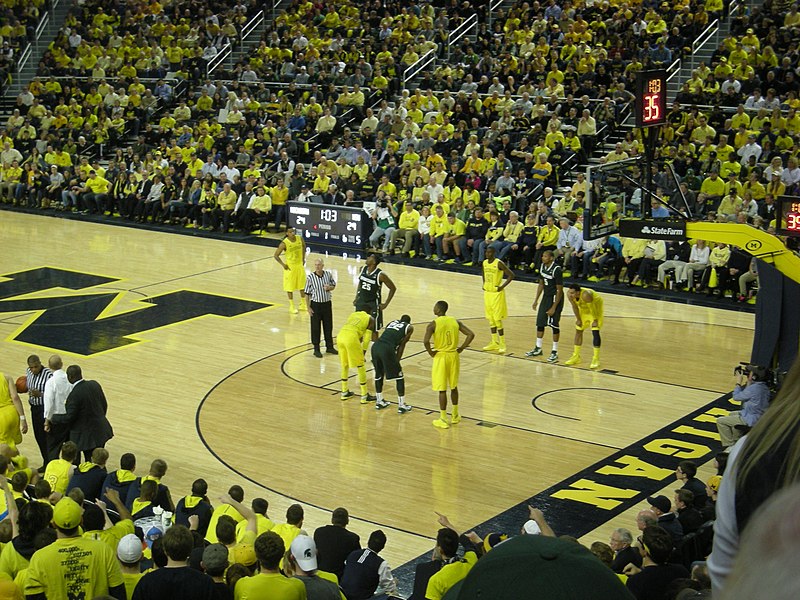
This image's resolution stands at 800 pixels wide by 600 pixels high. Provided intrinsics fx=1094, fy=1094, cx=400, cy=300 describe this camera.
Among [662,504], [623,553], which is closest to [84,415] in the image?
[662,504]

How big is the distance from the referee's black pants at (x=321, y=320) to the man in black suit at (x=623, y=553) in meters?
8.33

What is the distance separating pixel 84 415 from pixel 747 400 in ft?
21.7

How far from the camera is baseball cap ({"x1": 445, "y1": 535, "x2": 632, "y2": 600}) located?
1.03 metres

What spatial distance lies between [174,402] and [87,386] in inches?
114

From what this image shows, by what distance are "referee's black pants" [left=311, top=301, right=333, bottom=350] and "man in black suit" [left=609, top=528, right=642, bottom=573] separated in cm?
833

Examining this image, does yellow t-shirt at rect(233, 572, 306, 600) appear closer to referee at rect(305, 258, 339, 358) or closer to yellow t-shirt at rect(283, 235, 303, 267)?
referee at rect(305, 258, 339, 358)

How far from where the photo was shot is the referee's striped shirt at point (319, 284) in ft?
49.9

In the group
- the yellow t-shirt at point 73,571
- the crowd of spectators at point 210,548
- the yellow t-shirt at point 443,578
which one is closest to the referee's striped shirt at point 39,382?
the crowd of spectators at point 210,548

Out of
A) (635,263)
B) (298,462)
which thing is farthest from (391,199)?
(298,462)

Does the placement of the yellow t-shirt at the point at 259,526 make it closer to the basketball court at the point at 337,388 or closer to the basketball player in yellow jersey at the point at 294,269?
the basketball court at the point at 337,388

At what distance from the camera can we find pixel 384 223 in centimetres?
2311

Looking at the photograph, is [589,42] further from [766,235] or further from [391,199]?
[766,235]

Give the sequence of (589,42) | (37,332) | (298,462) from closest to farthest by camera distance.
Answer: (298,462), (37,332), (589,42)

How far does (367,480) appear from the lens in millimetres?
11070
